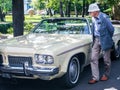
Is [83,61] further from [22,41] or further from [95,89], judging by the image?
[22,41]

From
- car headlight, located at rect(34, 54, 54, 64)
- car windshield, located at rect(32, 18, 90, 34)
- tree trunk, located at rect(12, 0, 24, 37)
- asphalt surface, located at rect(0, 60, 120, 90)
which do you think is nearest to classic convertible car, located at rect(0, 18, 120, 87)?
car headlight, located at rect(34, 54, 54, 64)

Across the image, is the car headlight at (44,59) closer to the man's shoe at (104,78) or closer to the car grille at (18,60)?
the car grille at (18,60)

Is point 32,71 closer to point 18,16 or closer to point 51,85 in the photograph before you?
point 51,85

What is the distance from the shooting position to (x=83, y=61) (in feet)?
23.2

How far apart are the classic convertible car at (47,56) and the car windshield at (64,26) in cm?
14

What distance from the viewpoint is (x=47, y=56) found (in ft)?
19.2

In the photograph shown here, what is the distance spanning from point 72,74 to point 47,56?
99 cm

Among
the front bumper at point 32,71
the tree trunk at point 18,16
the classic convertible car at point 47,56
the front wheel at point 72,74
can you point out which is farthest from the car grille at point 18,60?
the tree trunk at point 18,16

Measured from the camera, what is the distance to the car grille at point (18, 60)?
5.96 m

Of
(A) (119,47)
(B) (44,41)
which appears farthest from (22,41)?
(A) (119,47)

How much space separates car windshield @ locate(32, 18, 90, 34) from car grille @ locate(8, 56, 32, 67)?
1.92m

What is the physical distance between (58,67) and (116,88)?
1.46 metres

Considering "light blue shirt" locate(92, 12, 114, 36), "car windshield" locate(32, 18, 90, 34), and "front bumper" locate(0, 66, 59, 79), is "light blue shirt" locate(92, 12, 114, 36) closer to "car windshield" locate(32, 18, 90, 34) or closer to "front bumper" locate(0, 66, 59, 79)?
"car windshield" locate(32, 18, 90, 34)

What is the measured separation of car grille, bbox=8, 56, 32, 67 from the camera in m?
5.96
